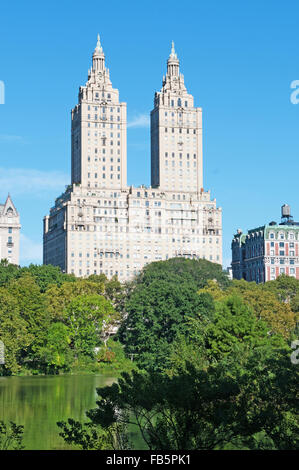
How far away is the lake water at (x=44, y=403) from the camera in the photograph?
152ft

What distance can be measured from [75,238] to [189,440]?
161 metres

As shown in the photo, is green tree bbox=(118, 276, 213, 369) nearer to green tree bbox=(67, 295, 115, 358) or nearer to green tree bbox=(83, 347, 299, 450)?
green tree bbox=(67, 295, 115, 358)

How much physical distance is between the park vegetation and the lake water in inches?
100

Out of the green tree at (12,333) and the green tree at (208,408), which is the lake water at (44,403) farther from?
the green tree at (208,408)

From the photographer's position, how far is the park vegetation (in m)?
32.7

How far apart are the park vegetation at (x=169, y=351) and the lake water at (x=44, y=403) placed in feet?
8.34

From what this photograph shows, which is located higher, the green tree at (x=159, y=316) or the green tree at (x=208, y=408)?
the green tree at (x=159, y=316)

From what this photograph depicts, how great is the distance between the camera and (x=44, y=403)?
211 feet

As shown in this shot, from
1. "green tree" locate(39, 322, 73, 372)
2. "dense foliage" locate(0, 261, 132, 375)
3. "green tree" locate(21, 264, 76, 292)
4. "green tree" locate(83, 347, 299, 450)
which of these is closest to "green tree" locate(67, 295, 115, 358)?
"dense foliage" locate(0, 261, 132, 375)

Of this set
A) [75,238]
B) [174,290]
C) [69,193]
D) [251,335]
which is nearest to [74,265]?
[75,238]

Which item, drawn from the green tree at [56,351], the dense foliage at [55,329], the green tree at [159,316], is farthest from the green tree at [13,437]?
the green tree at [56,351]

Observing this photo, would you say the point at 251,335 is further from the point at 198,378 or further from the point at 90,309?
the point at 90,309

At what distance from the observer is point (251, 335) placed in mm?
70938

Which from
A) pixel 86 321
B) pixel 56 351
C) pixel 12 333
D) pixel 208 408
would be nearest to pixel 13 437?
pixel 208 408
